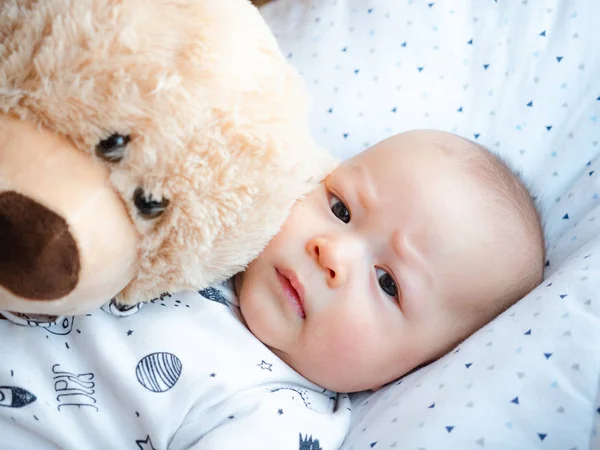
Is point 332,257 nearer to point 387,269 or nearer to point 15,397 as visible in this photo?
point 387,269

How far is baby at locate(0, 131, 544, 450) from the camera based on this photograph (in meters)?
0.74

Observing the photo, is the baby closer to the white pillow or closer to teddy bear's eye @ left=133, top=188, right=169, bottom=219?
the white pillow

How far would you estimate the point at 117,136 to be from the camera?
0.56 meters

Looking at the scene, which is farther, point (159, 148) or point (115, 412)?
point (115, 412)

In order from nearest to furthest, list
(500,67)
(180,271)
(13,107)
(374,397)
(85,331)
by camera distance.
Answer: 1. (13,107)
2. (180,271)
3. (85,331)
4. (374,397)
5. (500,67)

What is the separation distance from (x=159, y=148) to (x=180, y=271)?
0.15 metres

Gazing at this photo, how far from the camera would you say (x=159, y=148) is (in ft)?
1.86

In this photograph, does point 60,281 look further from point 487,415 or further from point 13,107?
point 487,415

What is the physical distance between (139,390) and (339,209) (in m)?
0.35

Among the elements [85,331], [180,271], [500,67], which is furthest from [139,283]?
[500,67]

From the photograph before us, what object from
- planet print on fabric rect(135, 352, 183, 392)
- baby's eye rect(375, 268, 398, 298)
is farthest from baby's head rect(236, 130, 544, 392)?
planet print on fabric rect(135, 352, 183, 392)

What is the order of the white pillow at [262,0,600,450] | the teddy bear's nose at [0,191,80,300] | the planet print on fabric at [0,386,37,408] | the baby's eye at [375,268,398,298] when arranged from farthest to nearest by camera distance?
the white pillow at [262,0,600,450]
the baby's eye at [375,268,398,298]
the planet print on fabric at [0,386,37,408]
the teddy bear's nose at [0,191,80,300]

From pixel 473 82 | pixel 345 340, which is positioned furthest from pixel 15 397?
pixel 473 82

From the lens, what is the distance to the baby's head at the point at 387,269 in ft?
2.64
